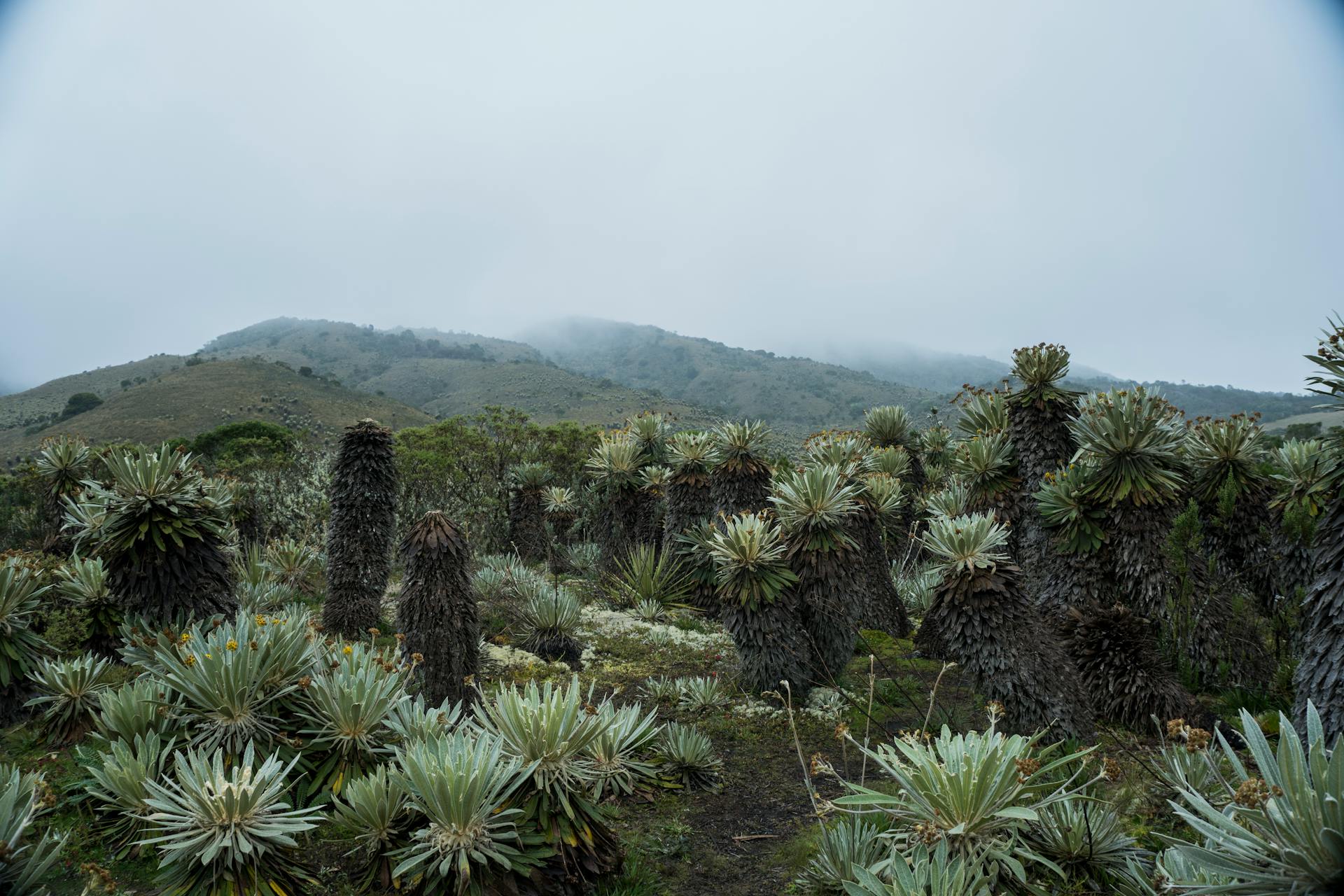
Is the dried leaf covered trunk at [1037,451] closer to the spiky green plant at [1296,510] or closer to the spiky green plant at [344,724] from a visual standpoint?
the spiky green plant at [1296,510]

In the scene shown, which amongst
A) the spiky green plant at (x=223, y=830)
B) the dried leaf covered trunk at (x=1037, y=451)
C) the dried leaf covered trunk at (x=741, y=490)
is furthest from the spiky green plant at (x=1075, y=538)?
the spiky green plant at (x=223, y=830)

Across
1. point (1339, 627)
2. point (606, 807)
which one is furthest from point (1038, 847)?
point (1339, 627)

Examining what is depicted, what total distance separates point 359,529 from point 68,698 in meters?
4.23

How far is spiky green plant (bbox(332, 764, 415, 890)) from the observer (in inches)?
138

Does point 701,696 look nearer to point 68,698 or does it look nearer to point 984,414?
point 68,698

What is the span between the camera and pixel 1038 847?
3467 millimetres

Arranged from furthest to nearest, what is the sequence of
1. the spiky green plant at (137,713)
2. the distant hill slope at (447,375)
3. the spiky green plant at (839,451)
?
the distant hill slope at (447,375) < the spiky green plant at (839,451) < the spiky green plant at (137,713)

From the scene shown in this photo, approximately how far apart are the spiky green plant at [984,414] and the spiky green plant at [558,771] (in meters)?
8.05

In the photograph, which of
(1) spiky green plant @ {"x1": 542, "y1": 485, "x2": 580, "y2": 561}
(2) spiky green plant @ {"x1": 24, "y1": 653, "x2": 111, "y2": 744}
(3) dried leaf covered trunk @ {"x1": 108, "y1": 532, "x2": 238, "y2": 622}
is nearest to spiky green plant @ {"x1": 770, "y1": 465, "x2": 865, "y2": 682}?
(3) dried leaf covered trunk @ {"x1": 108, "y1": 532, "x2": 238, "y2": 622}

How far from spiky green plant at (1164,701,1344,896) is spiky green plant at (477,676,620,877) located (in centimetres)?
268

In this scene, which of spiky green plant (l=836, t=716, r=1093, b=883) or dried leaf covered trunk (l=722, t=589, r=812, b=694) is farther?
dried leaf covered trunk (l=722, t=589, r=812, b=694)

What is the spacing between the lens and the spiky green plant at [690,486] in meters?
11.6

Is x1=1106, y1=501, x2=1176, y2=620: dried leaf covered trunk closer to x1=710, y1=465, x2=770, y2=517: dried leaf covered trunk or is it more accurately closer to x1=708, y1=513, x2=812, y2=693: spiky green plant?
x1=708, y1=513, x2=812, y2=693: spiky green plant

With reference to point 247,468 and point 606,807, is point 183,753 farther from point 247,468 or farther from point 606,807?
point 247,468
